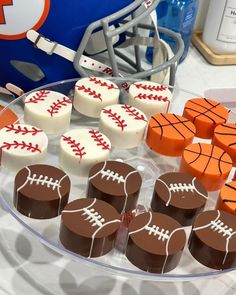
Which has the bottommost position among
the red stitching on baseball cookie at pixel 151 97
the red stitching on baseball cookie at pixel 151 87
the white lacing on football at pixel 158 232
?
the white lacing on football at pixel 158 232

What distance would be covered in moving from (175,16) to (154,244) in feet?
1.72

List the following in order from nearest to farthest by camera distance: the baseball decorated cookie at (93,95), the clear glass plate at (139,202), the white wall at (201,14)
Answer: the clear glass plate at (139,202) → the baseball decorated cookie at (93,95) → the white wall at (201,14)

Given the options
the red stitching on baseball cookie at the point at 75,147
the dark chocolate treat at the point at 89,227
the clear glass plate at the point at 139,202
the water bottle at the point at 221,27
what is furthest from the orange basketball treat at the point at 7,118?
the water bottle at the point at 221,27

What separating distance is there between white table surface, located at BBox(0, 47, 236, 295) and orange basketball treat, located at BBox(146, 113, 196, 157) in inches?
7.0

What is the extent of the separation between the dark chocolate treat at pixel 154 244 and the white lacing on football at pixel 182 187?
56 millimetres

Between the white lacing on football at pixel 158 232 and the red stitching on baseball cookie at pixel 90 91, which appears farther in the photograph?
the red stitching on baseball cookie at pixel 90 91

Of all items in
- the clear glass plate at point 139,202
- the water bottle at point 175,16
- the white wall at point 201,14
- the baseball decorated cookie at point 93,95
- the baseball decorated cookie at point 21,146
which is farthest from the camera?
the white wall at point 201,14

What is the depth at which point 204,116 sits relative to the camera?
2.57 ft

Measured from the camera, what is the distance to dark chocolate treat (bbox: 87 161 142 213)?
0.62 meters

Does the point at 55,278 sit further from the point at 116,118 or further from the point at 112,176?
the point at 116,118

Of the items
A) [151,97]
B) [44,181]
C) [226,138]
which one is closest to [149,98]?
[151,97]

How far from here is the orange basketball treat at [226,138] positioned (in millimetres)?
741

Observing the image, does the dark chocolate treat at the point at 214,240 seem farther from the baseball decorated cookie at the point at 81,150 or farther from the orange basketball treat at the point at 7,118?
the orange basketball treat at the point at 7,118

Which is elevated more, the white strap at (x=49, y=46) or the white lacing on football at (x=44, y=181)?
the white strap at (x=49, y=46)
